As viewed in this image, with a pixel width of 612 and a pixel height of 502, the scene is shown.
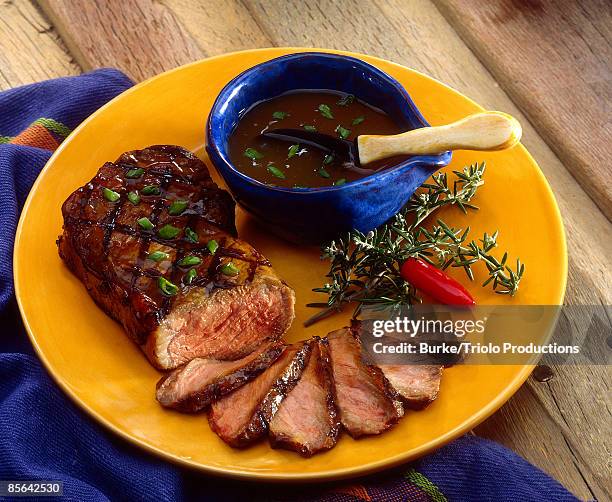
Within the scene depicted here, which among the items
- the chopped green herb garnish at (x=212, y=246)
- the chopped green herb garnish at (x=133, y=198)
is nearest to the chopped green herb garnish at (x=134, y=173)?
the chopped green herb garnish at (x=133, y=198)

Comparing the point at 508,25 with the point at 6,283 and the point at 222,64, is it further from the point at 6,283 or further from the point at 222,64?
the point at 6,283

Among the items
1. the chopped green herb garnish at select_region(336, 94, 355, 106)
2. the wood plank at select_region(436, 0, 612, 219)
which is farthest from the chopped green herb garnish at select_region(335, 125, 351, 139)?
the wood plank at select_region(436, 0, 612, 219)

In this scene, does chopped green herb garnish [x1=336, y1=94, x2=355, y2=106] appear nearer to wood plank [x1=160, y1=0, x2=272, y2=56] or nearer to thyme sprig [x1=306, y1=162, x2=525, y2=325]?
thyme sprig [x1=306, y1=162, x2=525, y2=325]

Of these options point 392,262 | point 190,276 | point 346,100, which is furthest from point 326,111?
point 190,276

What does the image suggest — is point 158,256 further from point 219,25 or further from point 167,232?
point 219,25

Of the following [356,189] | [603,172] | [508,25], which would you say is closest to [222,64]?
[356,189]

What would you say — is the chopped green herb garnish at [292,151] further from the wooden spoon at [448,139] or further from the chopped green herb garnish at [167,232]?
the chopped green herb garnish at [167,232]
